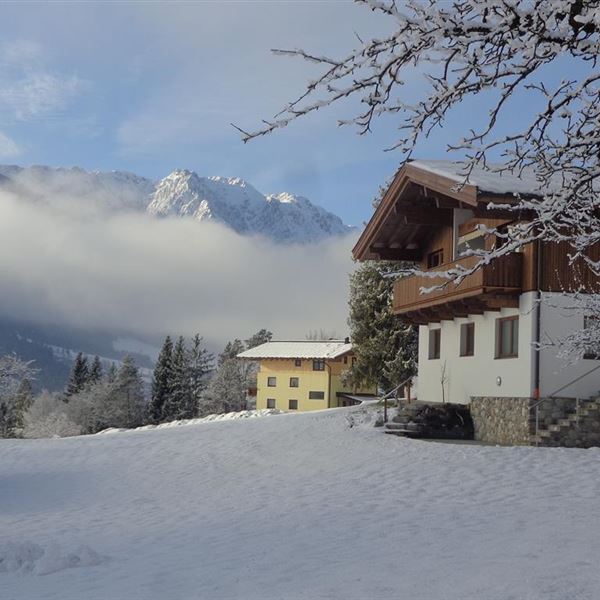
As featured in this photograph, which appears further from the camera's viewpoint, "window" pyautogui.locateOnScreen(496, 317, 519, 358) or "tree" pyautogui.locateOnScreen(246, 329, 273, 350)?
"tree" pyautogui.locateOnScreen(246, 329, 273, 350)

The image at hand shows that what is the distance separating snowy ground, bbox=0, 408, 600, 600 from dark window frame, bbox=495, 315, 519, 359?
3375 millimetres

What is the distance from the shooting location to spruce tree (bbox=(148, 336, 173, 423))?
7056 centimetres

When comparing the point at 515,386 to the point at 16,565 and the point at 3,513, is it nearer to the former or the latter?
the point at 3,513

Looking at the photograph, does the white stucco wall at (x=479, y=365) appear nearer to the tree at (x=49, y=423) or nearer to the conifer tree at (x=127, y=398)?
the tree at (x=49, y=423)

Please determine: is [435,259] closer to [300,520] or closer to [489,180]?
[489,180]

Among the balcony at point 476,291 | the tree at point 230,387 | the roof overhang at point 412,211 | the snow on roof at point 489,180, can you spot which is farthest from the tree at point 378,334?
the tree at point 230,387

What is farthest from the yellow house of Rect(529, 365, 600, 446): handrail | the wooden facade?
Rect(529, 365, 600, 446): handrail

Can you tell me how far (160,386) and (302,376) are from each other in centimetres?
1295

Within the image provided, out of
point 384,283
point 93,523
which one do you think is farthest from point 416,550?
point 384,283

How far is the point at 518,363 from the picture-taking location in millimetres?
20484

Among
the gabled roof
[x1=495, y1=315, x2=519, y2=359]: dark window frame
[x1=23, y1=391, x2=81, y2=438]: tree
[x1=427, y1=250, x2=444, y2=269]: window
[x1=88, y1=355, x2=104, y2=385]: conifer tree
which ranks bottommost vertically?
[x1=23, y1=391, x2=81, y2=438]: tree

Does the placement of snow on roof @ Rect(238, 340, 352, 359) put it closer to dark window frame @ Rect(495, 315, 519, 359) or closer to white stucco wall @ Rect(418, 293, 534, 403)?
white stucco wall @ Rect(418, 293, 534, 403)

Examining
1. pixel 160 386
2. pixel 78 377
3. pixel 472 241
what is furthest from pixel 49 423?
→ pixel 472 241

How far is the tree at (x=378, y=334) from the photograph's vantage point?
33.5m
